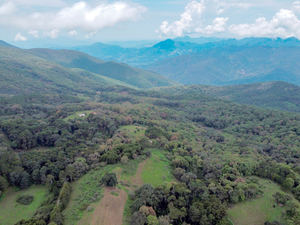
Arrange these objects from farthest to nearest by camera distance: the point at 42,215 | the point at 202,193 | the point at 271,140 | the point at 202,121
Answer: the point at 202,121
the point at 271,140
the point at 202,193
the point at 42,215

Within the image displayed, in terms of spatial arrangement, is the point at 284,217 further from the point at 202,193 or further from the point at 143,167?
the point at 143,167

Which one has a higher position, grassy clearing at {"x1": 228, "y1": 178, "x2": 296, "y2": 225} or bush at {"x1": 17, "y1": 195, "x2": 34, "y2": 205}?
grassy clearing at {"x1": 228, "y1": 178, "x2": 296, "y2": 225}

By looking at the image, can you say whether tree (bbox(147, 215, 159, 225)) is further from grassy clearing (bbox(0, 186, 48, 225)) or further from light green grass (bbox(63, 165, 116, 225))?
grassy clearing (bbox(0, 186, 48, 225))

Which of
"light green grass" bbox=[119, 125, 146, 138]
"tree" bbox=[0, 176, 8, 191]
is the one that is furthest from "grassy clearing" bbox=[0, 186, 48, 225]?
"light green grass" bbox=[119, 125, 146, 138]

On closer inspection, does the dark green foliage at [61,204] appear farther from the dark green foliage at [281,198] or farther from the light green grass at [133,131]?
the dark green foliage at [281,198]

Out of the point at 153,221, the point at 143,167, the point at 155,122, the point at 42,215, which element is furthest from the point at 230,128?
the point at 42,215

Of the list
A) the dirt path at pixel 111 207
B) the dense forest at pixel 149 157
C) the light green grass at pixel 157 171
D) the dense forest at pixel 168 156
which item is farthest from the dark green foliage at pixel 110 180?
the light green grass at pixel 157 171

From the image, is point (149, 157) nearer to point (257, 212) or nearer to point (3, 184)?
point (257, 212)
